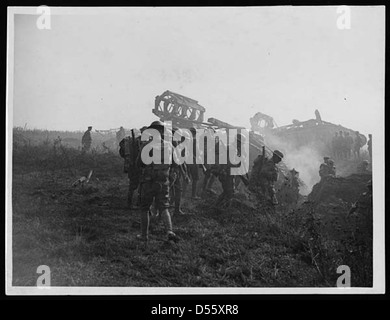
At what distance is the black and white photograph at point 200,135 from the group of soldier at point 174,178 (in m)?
0.02

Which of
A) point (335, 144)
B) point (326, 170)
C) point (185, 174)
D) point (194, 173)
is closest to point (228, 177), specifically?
point (194, 173)

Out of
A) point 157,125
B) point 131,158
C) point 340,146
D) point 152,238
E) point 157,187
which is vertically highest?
point 157,125

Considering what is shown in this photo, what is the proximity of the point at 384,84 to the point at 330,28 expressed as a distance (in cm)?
89

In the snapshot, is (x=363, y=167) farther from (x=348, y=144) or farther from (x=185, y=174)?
(x=185, y=174)

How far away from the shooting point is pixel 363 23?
5.18m

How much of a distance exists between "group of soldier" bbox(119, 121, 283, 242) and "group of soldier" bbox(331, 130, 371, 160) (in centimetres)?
62

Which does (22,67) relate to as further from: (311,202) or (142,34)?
(311,202)

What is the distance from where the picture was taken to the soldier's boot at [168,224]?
507 centimetres

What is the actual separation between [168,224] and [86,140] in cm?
135

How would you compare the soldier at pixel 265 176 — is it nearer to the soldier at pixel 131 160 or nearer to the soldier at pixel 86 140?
the soldier at pixel 131 160

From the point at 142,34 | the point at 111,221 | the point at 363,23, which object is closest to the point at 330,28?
the point at 363,23

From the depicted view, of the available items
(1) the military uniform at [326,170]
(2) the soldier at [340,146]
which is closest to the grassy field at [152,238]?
(1) the military uniform at [326,170]

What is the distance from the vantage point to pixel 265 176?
5242mm

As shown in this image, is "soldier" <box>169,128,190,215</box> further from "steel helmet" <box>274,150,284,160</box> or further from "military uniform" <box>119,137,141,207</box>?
"steel helmet" <box>274,150,284,160</box>
